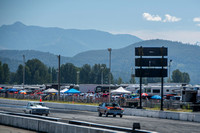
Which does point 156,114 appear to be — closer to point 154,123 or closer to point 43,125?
point 154,123

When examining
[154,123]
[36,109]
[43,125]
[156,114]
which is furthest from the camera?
[156,114]

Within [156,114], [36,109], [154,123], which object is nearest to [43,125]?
[154,123]

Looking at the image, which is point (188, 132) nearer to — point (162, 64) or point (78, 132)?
point (78, 132)

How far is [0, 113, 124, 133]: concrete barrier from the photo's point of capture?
18347mm

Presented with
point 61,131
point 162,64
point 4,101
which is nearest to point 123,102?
point 162,64

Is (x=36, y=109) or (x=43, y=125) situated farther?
(x=36, y=109)

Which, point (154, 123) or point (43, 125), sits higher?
point (43, 125)

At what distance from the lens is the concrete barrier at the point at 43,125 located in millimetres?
18347

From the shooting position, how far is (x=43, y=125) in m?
22.6

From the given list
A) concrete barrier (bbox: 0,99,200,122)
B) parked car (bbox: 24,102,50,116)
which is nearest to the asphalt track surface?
concrete barrier (bbox: 0,99,200,122)

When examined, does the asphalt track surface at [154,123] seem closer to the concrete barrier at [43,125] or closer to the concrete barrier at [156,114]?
the concrete barrier at [156,114]

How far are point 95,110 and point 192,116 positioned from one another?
18135 mm

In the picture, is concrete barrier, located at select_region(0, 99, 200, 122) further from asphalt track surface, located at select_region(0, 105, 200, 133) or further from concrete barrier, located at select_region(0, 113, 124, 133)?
concrete barrier, located at select_region(0, 113, 124, 133)

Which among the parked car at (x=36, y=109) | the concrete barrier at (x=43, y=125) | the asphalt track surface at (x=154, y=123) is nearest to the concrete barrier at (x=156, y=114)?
the asphalt track surface at (x=154, y=123)
